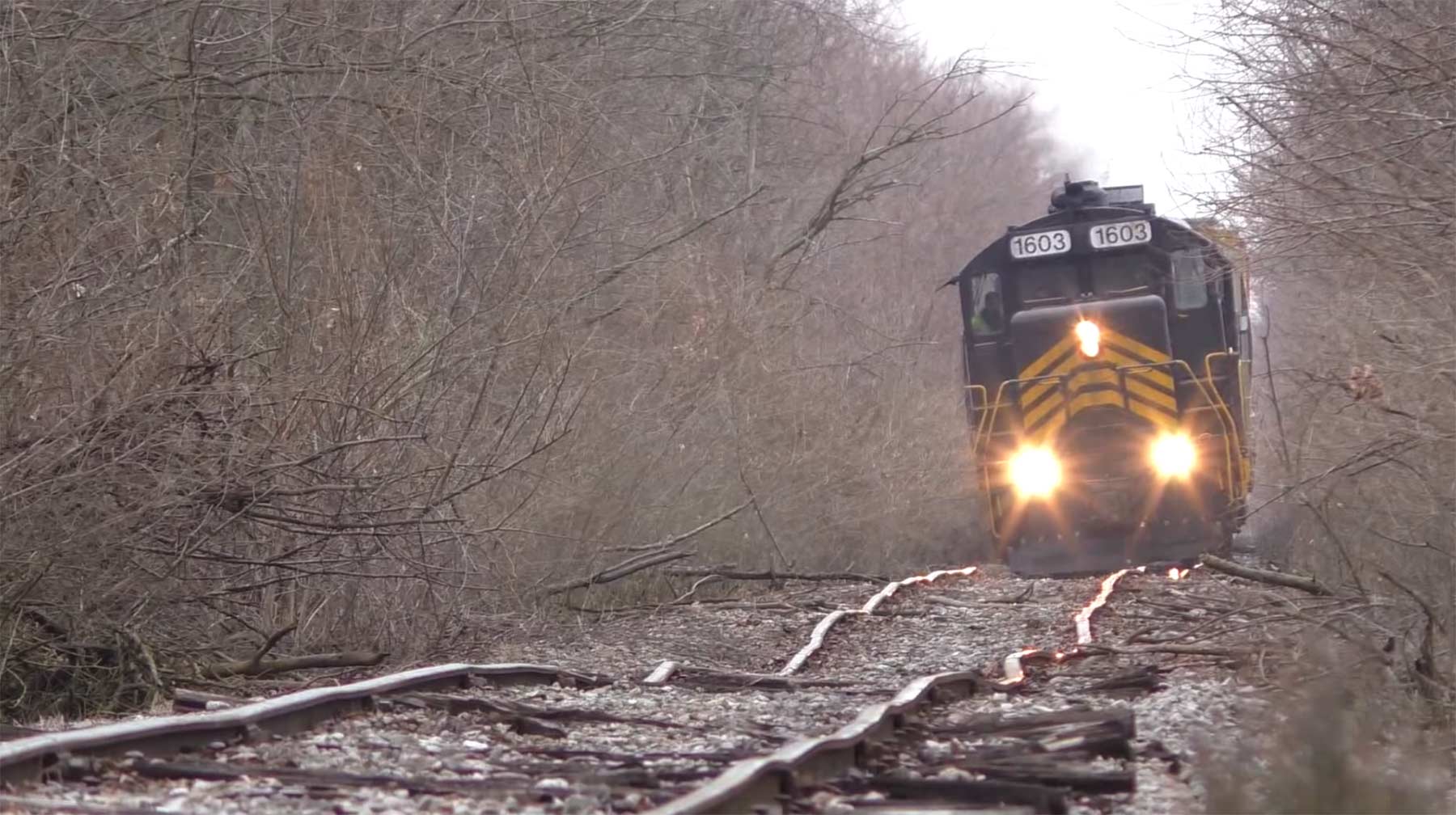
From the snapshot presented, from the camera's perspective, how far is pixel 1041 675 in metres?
7.14

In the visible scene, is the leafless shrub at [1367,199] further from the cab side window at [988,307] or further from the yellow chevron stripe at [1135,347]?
the cab side window at [988,307]

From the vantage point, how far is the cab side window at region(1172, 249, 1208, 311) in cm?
1269

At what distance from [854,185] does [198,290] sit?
13037mm

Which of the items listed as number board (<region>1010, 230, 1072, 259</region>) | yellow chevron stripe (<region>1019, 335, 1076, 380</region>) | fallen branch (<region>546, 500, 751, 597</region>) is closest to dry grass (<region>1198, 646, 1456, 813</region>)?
fallen branch (<region>546, 500, 751, 597</region>)

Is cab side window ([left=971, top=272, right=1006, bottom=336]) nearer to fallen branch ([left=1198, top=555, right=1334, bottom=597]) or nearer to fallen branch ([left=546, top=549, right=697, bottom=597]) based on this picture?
fallen branch ([left=546, top=549, right=697, bottom=597])

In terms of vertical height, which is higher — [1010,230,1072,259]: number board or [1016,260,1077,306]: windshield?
[1010,230,1072,259]: number board

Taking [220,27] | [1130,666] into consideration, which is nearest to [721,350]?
A: [220,27]

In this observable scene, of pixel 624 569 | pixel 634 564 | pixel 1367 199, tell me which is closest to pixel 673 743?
pixel 1367 199

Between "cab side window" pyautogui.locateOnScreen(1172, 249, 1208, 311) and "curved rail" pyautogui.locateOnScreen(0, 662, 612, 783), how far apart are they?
A: 26.9 feet

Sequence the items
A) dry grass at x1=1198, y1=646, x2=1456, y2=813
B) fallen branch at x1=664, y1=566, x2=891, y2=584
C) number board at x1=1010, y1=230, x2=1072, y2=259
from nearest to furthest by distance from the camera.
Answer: dry grass at x1=1198, y1=646, x2=1456, y2=813 < number board at x1=1010, y1=230, x2=1072, y2=259 < fallen branch at x1=664, y1=566, x2=891, y2=584

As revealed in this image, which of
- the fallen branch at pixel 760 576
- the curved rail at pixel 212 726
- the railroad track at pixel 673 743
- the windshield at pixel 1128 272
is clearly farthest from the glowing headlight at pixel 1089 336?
the curved rail at pixel 212 726

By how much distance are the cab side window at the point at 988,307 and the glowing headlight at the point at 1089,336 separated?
74cm

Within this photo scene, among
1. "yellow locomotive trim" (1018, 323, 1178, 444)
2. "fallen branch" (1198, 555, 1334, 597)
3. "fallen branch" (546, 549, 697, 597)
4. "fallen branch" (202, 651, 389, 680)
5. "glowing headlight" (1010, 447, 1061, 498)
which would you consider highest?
"yellow locomotive trim" (1018, 323, 1178, 444)

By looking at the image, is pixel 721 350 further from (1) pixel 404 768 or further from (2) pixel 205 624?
(1) pixel 404 768
